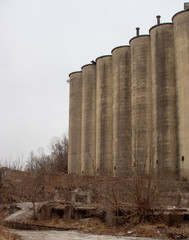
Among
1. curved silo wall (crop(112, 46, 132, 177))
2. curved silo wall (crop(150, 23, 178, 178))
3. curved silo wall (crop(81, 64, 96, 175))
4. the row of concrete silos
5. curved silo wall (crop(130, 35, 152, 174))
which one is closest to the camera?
the row of concrete silos

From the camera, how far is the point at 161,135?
1091 inches

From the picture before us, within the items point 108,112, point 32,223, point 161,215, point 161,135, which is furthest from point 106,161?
point 161,215

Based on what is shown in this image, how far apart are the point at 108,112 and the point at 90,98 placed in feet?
12.9

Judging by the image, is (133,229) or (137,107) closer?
(133,229)

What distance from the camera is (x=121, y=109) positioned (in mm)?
32094

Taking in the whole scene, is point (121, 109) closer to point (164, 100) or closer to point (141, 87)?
point (141, 87)

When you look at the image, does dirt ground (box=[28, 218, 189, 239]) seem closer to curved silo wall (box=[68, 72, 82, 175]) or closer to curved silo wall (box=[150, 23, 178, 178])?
curved silo wall (box=[150, 23, 178, 178])

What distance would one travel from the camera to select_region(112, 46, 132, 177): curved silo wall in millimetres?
30906

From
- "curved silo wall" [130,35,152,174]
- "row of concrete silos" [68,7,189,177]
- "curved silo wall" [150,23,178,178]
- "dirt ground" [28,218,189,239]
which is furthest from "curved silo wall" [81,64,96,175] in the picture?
"dirt ground" [28,218,189,239]

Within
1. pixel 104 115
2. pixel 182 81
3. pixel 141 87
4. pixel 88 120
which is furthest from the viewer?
pixel 88 120

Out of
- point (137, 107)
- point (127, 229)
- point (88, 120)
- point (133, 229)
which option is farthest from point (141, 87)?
point (133, 229)

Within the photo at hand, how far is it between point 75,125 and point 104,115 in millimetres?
5654

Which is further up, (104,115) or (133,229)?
(104,115)

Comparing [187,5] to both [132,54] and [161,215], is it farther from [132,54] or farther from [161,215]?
[161,215]
